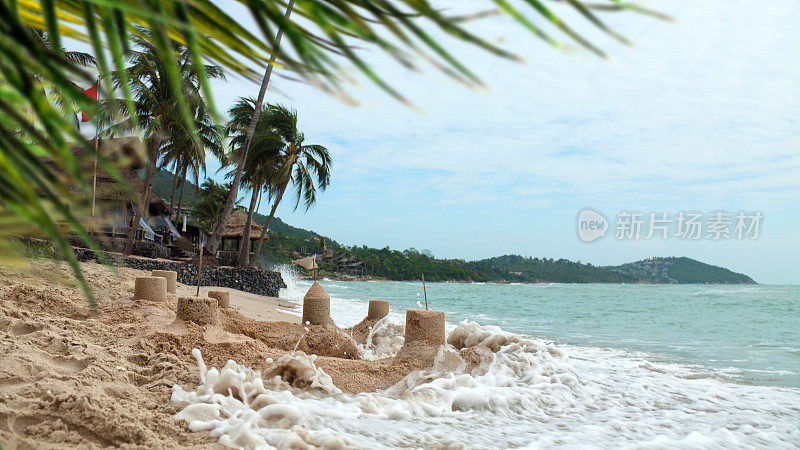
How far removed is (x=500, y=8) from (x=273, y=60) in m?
0.42

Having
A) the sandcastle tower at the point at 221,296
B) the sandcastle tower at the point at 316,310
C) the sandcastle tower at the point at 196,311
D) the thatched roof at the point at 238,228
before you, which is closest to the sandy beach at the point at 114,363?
the sandcastle tower at the point at 196,311

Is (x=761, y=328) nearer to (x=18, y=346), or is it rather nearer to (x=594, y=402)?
(x=594, y=402)

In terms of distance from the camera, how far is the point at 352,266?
2800 inches

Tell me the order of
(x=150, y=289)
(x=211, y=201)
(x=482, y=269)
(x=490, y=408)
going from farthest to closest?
(x=482, y=269) → (x=211, y=201) → (x=150, y=289) → (x=490, y=408)

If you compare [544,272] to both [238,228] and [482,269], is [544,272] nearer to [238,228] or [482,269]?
[482,269]

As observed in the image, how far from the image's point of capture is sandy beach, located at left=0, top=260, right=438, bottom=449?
272 cm

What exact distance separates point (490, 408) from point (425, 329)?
1.11 m

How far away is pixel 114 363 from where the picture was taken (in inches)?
151

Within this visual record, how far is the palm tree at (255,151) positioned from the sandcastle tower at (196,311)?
56.3 ft

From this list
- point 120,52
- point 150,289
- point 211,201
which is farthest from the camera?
point 211,201

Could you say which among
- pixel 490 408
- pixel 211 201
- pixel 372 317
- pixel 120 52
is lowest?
pixel 490 408

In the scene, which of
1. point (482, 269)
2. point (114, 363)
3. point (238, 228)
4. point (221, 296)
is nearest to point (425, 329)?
point (114, 363)

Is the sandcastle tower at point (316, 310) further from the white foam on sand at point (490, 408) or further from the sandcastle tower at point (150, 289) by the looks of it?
the sandcastle tower at point (150, 289)

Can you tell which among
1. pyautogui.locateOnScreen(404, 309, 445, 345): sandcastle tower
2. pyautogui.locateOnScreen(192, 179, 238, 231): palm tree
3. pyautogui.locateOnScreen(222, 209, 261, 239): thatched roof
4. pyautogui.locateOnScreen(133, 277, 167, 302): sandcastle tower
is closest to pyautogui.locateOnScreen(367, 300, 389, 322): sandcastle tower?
pyautogui.locateOnScreen(404, 309, 445, 345): sandcastle tower
